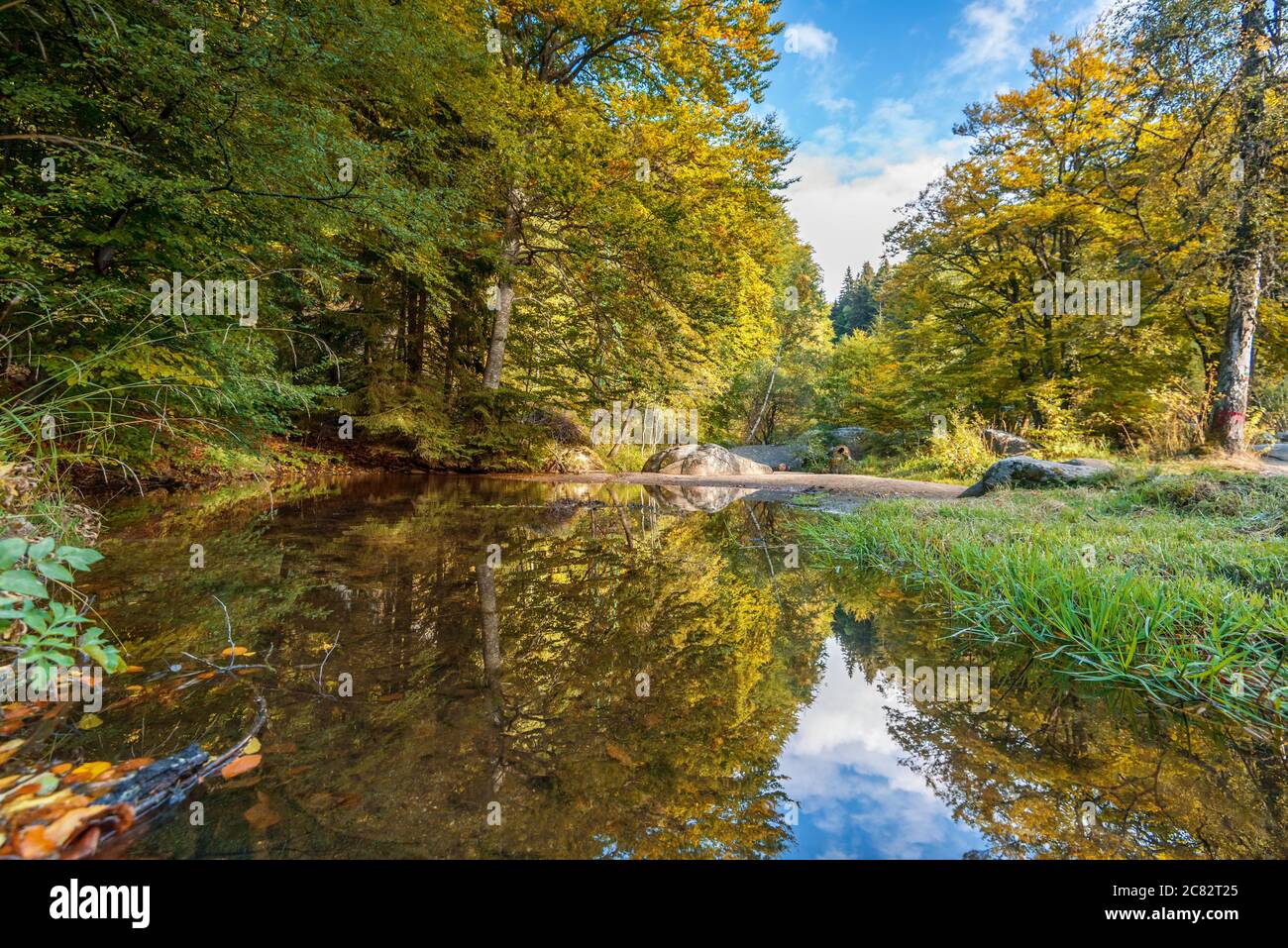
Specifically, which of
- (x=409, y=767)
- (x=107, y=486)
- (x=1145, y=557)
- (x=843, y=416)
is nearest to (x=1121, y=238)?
(x=843, y=416)

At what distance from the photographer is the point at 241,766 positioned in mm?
1414

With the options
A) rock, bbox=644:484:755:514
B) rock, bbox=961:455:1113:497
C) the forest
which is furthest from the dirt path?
rock, bbox=644:484:755:514

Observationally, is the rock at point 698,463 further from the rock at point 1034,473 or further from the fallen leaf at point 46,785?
the fallen leaf at point 46,785

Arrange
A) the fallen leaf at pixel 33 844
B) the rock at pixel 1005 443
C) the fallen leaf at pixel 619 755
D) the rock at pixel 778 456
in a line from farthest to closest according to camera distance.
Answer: the rock at pixel 778 456, the rock at pixel 1005 443, the fallen leaf at pixel 619 755, the fallen leaf at pixel 33 844

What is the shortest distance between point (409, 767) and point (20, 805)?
81 centimetres

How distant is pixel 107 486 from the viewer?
5797 millimetres

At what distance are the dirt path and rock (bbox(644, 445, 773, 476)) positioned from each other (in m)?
0.72

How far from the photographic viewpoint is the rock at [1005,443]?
438 inches
